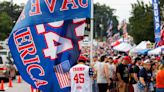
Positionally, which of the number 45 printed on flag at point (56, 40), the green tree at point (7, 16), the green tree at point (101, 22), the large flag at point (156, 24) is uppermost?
the number 45 printed on flag at point (56, 40)

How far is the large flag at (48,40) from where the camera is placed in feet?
36.6

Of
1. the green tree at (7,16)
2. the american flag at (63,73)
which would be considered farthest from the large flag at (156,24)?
the green tree at (7,16)

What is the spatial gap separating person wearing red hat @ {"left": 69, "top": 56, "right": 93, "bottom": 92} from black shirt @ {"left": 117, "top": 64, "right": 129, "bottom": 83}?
391cm

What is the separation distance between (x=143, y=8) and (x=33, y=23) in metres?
54.6

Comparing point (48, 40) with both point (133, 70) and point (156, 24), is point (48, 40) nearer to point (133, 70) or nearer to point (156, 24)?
point (133, 70)

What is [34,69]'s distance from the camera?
36.7 ft

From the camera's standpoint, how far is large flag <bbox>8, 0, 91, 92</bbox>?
11164mm

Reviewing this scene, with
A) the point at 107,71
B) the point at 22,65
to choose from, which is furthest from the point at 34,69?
the point at 107,71

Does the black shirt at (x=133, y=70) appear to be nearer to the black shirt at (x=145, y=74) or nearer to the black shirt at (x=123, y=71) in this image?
the black shirt at (x=123, y=71)

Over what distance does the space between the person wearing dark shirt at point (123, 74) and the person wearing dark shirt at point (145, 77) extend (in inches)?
17.2

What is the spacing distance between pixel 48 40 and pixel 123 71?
14.8ft

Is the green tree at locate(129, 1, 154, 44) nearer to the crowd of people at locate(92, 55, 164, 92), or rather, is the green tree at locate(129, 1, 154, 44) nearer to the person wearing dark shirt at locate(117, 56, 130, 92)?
the crowd of people at locate(92, 55, 164, 92)

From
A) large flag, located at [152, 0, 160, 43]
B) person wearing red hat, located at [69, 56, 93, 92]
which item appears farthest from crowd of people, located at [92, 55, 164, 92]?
large flag, located at [152, 0, 160, 43]

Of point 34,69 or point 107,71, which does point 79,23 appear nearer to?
point 34,69
